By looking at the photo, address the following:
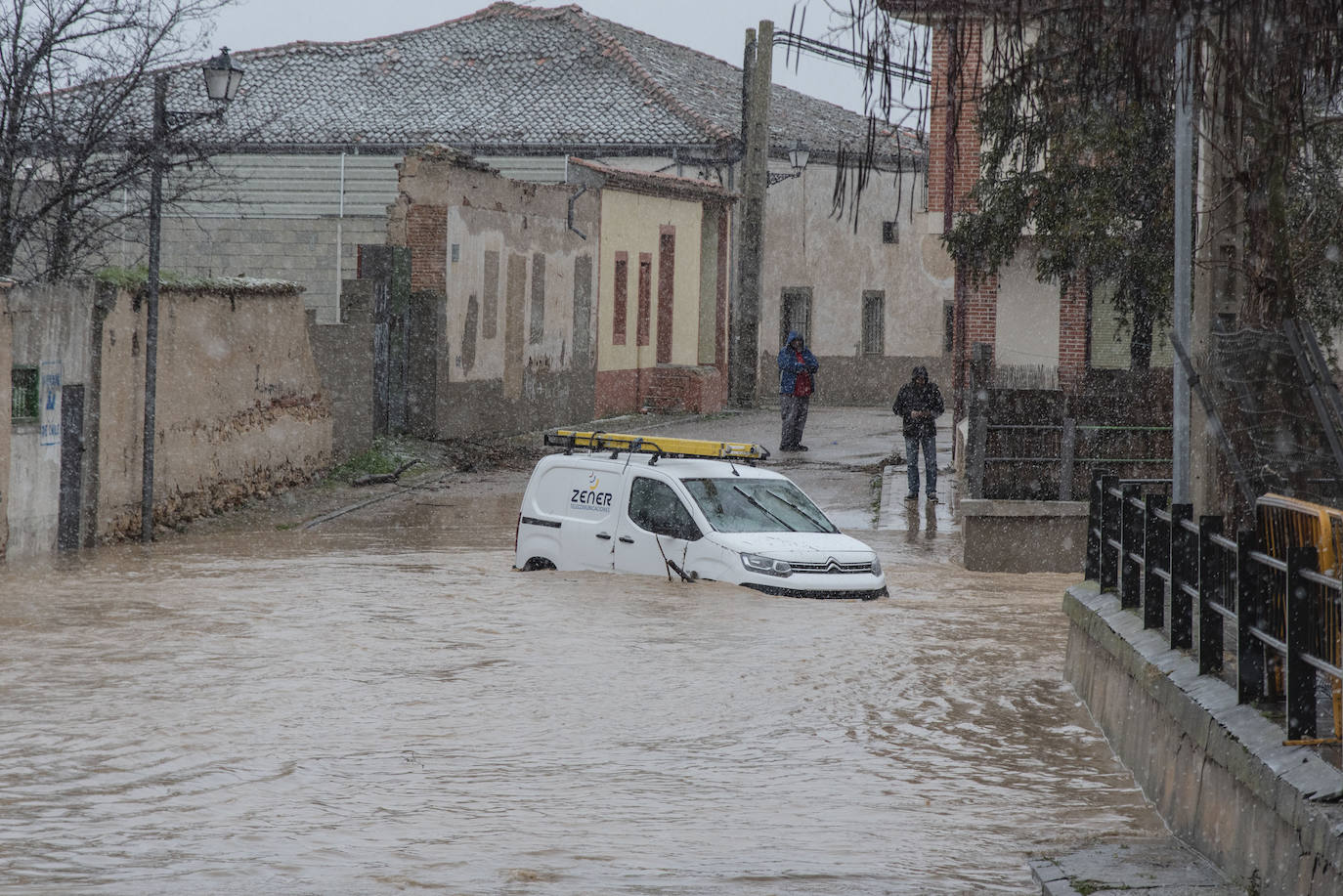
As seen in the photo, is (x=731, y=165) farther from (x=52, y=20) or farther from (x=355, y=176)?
(x=52, y=20)

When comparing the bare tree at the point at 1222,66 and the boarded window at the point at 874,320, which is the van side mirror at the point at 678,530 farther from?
the boarded window at the point at 874,320

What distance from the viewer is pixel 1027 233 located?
2386 centimetres

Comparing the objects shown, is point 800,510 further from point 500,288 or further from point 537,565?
point 500,288

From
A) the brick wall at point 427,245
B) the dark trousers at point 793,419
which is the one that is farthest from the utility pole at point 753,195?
the brick wall at point 427,245

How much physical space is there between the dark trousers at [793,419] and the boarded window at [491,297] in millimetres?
4972

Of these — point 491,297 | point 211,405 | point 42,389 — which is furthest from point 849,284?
point 42,389

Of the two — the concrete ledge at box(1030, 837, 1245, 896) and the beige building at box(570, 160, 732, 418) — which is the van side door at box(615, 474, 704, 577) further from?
Result: the beige building at box(570, 160, 732, 418)

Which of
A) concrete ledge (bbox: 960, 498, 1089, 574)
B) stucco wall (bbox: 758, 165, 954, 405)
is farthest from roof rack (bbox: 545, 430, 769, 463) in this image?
stucco wall (bbox: 758, 165, 954, 405)

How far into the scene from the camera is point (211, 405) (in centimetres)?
2120

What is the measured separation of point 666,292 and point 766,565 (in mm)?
25363

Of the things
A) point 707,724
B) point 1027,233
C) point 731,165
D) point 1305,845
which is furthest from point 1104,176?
point 731,165

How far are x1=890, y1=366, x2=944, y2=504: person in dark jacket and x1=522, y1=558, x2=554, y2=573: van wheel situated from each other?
26.7 feet

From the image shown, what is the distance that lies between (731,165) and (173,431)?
22.9 metres

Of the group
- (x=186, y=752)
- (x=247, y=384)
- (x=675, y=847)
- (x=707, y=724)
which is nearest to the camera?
(x=675, y=847)
